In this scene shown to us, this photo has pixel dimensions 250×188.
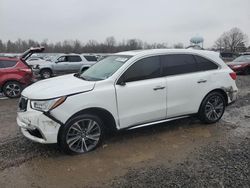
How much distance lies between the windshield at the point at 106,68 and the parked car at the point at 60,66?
37.5 feet

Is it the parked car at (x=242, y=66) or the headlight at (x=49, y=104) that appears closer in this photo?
the headlight at (x=49, y=104)

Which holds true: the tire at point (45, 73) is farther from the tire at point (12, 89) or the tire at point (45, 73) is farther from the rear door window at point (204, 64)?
the rear door window at point (204, 64)

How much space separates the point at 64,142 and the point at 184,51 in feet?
9.96

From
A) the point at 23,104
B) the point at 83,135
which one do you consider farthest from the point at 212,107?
the point at 23,104

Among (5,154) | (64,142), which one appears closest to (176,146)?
(64,142)

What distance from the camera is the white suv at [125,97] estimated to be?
3854 mm

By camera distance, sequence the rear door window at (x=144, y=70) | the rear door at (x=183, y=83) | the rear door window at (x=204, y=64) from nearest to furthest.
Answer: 1. the rear door window at (x=144, y=70)
2. the rear door at (x=183, y=83)
3. the rear door window at (x=204, y=64)

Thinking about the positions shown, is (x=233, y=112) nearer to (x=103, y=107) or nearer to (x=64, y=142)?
(x=103, y=107)

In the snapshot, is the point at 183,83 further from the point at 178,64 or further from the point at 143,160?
the point at 143,160

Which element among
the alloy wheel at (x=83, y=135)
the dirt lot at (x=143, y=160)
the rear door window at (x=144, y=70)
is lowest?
the dirt lot at (x=143, y=160)

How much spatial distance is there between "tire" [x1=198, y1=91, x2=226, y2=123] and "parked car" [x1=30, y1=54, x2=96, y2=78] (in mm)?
12267

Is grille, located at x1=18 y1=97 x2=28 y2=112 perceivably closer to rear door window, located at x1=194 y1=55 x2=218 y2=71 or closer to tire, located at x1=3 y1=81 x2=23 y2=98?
rear door window, located at x1=194 y1=55 x2=218 y2=71

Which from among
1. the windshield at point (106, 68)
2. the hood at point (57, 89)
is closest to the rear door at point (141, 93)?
the windshield at point (106, 68)

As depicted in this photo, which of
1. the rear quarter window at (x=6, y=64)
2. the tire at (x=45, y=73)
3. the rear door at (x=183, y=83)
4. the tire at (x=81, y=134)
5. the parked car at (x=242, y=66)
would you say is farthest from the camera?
the parked car at (x=242, y=66)
